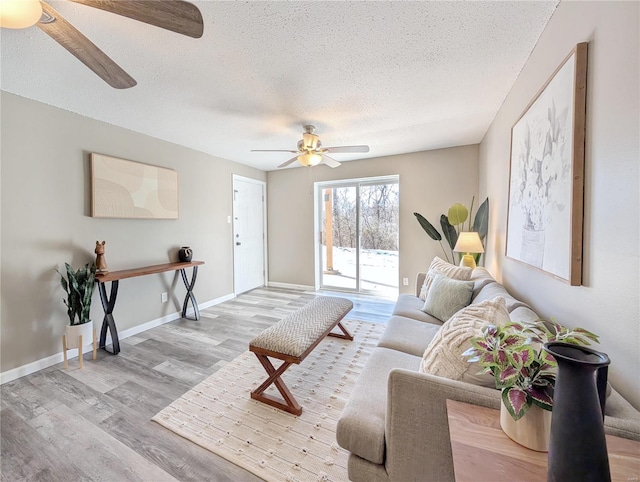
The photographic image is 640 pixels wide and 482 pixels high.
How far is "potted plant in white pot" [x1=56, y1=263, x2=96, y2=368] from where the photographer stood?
7.28 feet

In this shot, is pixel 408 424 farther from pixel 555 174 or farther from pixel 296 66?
pixel 296 66

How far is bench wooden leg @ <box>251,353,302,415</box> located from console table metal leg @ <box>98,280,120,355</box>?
1671mm

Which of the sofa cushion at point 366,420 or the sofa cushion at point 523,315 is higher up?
the sofa cushion at point 523,315

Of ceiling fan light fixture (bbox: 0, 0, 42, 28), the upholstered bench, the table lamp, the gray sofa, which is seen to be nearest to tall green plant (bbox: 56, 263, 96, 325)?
the upholstered bench

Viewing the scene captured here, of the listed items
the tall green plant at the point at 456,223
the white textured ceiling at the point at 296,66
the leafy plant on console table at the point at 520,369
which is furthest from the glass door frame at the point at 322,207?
the leafy plant on console table at the point at 520,369

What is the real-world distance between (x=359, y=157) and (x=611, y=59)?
3316mm

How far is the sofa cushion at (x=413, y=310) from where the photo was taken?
84.0 inches

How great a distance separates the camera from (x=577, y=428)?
0.49 m

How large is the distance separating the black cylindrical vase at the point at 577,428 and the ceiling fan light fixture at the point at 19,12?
2.07 metres

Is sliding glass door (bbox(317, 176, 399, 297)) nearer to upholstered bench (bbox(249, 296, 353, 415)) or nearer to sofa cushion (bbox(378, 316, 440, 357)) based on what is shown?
sofa cushion (bbox(378, 316, 440, 357))

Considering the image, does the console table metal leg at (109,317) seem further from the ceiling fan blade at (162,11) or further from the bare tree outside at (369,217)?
the bare tree outside at (369,217)

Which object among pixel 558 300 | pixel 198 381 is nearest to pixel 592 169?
pixel 558 300

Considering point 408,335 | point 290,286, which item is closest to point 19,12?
point 408,335

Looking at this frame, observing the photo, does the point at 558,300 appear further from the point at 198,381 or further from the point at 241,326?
the point at 241,326
